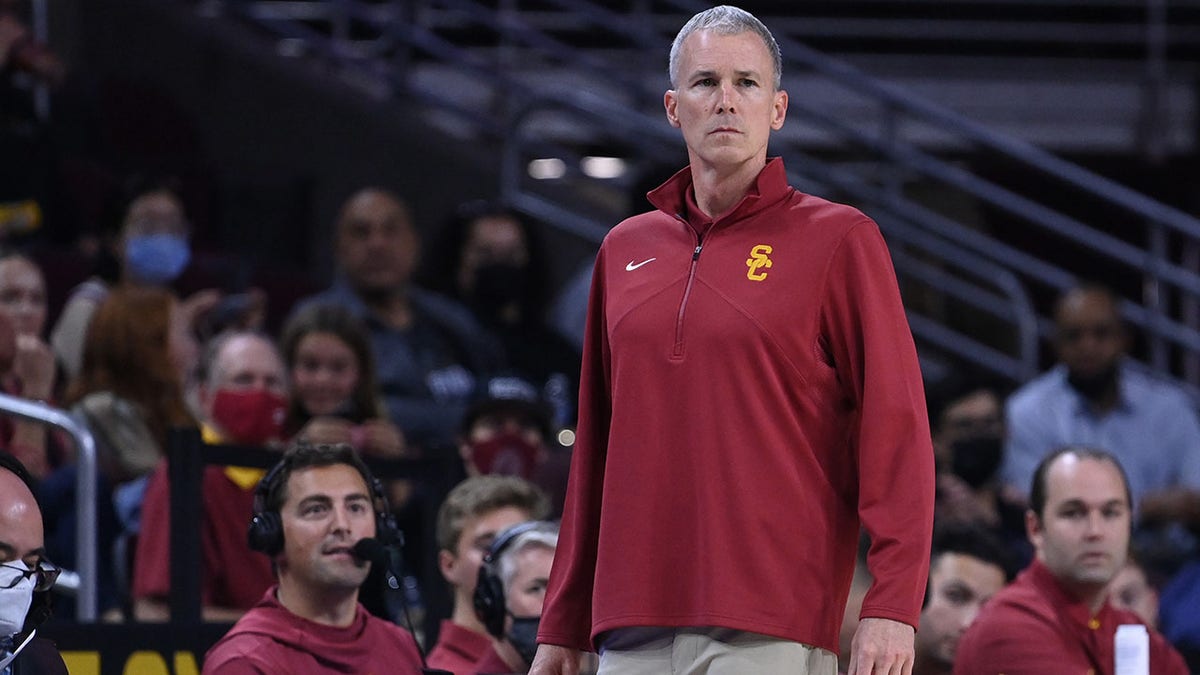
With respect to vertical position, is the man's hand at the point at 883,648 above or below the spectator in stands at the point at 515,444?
below

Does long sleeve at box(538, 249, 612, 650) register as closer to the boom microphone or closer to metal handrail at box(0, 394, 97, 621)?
the boom microphone

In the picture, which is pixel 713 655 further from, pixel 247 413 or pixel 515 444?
pixel 515 444

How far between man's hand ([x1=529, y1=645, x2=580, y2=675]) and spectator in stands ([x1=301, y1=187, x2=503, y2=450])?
3.76 metres

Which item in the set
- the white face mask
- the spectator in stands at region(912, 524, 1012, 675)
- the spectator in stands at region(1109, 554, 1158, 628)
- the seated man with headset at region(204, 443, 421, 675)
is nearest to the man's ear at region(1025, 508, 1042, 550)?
the spectator in stands at region(912, 524, 1012, 675)

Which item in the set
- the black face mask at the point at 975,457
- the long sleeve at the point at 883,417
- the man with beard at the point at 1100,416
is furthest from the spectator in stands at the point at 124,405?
the man with beard at the point at 1100,416

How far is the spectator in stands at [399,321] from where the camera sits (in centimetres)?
718

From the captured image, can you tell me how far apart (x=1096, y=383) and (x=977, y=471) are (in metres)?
0.79

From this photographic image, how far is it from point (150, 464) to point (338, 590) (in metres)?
1.68

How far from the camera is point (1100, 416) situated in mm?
7492

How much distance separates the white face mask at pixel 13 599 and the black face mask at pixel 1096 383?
4.89 meters

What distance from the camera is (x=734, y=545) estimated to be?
296cm

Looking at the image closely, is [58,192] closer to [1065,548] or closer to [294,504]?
[294,504]

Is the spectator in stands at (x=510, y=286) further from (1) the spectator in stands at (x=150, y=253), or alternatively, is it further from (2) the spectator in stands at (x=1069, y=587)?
(2) the spectator in stands at (x=1069, y=587)

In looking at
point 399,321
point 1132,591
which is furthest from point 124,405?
point 1132,591
